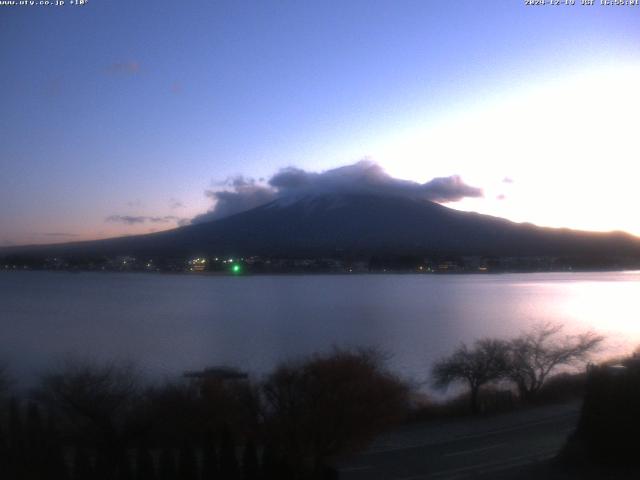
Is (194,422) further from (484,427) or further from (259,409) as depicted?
(484,427)

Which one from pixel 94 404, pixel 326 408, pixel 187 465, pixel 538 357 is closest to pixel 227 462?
pixel 187 465

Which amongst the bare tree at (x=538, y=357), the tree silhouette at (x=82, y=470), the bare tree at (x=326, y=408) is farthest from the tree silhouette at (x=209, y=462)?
the bare tree at (x=538, y=357)

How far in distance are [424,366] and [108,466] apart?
11685 mm

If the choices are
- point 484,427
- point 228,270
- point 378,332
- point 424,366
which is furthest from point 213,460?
point 228,270

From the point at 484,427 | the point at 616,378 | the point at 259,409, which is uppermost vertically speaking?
the point at 616,378

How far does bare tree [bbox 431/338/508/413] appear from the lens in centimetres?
1297

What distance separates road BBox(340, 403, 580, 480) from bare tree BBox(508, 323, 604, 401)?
2290 mm

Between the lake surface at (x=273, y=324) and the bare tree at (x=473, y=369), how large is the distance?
4.12ft

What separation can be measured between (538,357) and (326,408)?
8.34m

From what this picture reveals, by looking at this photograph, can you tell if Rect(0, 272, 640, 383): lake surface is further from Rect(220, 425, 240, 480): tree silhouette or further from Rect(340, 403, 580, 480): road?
Rect(220, 425, 240, 480): tree silhouette

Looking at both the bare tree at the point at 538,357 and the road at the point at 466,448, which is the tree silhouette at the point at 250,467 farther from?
the bare tree at the point at 538,357

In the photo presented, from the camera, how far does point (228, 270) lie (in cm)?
5172

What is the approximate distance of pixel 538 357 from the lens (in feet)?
46.8

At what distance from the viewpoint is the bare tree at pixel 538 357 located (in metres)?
13.4
